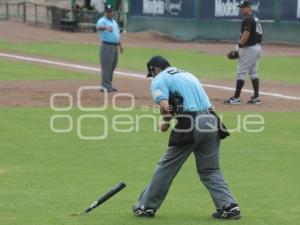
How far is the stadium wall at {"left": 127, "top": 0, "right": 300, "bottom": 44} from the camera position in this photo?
37344mm

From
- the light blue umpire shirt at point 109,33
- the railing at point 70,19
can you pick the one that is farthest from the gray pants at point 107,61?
the railing at point 70,19

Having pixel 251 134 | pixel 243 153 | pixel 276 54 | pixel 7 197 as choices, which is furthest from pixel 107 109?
pixel 276 54

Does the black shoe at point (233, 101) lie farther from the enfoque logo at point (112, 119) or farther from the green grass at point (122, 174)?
the green grass at point (122, 174)

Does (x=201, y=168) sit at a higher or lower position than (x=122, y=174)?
higher

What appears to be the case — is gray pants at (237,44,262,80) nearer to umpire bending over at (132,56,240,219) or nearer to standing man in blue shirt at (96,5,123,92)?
standing man in blue shirt at (96,5,123,92)

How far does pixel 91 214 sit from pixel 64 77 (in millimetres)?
15637

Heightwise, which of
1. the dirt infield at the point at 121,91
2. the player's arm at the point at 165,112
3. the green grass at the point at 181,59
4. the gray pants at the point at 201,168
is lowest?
the green grass at the point at 181,59

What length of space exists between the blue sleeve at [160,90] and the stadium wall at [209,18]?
92.0 ft

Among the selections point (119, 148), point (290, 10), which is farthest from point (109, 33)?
point (290, 10)

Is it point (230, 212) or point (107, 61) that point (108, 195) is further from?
point (107, 61)

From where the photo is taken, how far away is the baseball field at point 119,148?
10008 mm

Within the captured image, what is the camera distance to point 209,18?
39781 millimetres

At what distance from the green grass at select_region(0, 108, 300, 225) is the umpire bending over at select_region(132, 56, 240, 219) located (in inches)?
9.7

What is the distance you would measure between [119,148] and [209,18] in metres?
26.2
